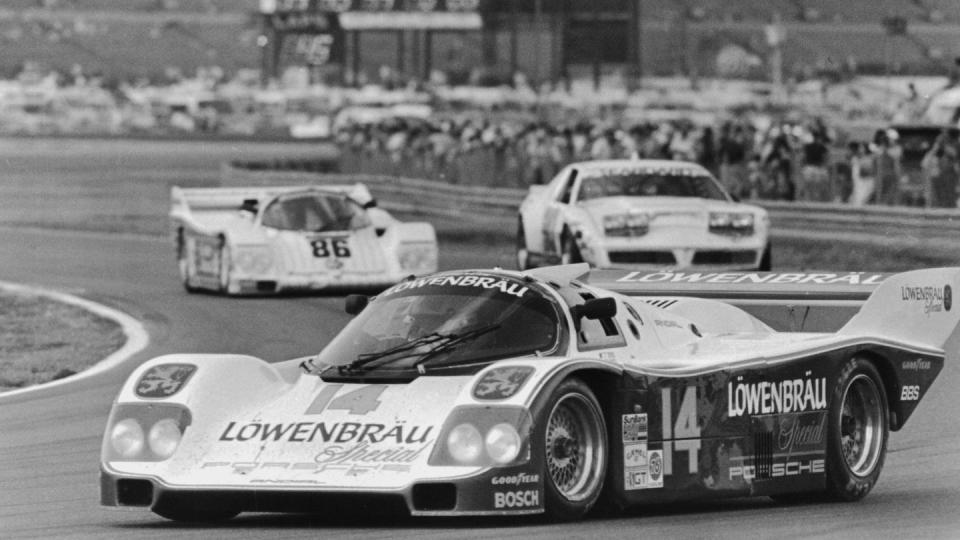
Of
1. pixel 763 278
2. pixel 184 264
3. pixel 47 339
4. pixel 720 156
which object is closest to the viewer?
pixel 763 278

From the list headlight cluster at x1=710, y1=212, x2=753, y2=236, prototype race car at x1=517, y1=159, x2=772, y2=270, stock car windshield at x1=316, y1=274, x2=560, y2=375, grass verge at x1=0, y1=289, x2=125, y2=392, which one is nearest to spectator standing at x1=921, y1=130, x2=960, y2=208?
prototype race car at x1=517, y1=159, x2=772, y2=270

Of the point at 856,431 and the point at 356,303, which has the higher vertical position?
the point at 356,303

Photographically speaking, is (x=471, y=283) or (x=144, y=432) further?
(x=471, y=283)

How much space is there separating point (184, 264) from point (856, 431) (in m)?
13.9

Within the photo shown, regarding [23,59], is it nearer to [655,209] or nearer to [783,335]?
[655,209]

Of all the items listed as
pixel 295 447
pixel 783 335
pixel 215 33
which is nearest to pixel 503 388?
pixel 295 447

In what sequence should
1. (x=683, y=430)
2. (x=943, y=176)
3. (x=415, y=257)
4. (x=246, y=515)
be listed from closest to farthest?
(x=683, y=430) < (x=246, y=515) < (x=415, y=257) < (x=943, y=176)

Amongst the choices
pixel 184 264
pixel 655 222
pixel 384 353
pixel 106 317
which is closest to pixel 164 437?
pixel 384 353

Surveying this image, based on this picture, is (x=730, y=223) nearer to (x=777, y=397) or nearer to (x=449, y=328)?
(x=777, y=397)

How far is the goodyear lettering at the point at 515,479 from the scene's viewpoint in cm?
781

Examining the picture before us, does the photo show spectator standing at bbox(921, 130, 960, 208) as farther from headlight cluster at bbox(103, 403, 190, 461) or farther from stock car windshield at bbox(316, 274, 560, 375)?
headlight cluster at bbox(103, 403, 190, 461)

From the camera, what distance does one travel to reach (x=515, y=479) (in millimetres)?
7844

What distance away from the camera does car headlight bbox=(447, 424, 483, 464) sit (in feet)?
26.0

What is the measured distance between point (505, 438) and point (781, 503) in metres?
1.91
